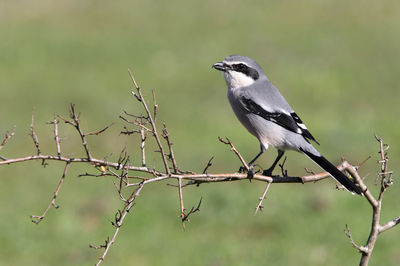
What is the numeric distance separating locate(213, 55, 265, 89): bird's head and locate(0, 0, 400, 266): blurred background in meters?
1.94

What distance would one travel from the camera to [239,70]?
5.39 metres

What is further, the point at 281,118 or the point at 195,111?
the point at 195,111

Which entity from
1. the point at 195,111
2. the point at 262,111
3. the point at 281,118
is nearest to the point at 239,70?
the point at 262,111

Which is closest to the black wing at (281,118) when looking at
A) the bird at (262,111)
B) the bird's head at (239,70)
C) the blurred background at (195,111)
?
the bird at (262,111)

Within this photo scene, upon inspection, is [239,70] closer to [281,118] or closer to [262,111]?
[262,111]

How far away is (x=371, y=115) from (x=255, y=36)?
5.99 meters

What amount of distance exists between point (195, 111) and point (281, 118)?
7.69m

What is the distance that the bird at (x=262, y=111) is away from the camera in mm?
5090

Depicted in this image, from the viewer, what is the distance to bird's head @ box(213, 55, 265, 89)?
5.29m

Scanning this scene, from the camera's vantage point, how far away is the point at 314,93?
14.3 meters

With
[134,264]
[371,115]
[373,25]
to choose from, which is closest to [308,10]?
[373,25]

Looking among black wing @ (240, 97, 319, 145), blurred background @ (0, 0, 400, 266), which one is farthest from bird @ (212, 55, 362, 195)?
blurred background @ (0, 0, 400, 266)

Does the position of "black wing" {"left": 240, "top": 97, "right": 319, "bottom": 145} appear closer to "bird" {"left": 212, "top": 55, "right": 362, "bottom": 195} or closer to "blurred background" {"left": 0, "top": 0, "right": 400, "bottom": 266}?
"bird" {"left": 212, "top": 55, "right": 362, "bottom": 195}

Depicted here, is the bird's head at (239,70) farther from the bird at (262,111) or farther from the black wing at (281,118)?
the black wing at (281,118)
